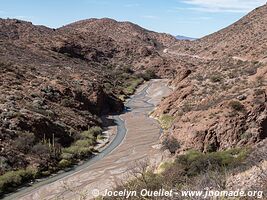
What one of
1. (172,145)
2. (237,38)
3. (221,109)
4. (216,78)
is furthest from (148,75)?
(172,145)

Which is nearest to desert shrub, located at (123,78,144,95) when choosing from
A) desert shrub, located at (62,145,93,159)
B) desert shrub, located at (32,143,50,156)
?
desert shrub, located at (62,145,93,159)

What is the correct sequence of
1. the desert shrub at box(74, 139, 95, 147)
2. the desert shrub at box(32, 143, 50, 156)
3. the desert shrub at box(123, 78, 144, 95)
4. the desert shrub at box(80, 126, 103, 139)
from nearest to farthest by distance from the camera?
the desert shrub at box(32, 143, 50, 156)
the desert shrub at box(74, 139, 95, 147)
the desert shrub at box(80, 126, 103, 139)
the desert shrub at box(123, 78, 144, 95)

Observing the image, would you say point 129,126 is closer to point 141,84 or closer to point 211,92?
point 211,92

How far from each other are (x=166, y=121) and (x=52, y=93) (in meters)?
14.0

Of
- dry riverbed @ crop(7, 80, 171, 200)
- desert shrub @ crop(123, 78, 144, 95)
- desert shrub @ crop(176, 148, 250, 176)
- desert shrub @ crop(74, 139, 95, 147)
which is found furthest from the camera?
desert shrub @ crop(123, 78, 144, 95)

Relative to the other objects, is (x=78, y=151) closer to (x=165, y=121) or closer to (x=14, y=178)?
(x=14, y=178)

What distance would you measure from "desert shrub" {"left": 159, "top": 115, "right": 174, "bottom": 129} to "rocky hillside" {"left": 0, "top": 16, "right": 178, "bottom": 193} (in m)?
7.00

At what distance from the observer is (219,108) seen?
108 feet

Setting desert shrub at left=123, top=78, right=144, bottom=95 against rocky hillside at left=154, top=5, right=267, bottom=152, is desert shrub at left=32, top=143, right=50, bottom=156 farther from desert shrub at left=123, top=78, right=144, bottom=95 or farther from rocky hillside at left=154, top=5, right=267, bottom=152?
desert shrub at left=123, top=78, right=144, bottom=95

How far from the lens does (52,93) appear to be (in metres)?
51.0

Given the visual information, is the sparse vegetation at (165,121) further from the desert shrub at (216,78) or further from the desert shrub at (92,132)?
the desert shrub at (92,132)

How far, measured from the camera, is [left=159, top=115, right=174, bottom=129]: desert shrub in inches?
1782

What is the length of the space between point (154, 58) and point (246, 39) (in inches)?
1152

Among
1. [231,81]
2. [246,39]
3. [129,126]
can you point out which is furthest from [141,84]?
[231,81]
